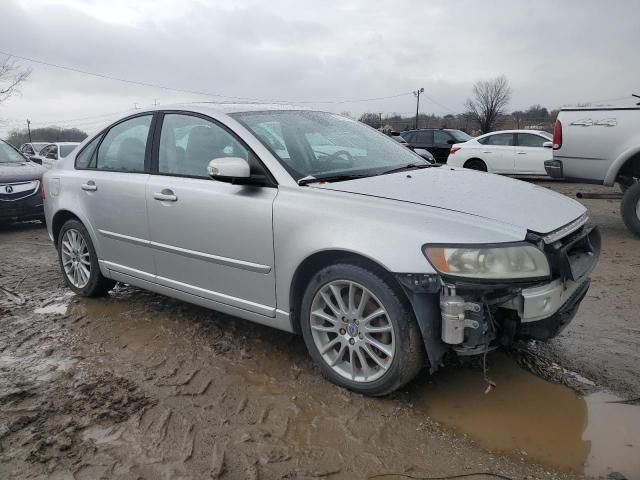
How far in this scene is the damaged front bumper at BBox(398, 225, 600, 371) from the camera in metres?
2.63

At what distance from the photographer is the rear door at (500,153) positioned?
538 inches

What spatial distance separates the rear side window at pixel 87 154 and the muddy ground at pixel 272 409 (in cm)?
138

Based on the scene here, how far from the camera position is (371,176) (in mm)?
3467

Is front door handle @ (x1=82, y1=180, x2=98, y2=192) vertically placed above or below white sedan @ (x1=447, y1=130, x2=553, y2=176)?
above

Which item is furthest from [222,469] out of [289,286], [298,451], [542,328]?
[542,328]

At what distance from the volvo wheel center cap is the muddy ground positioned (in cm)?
35

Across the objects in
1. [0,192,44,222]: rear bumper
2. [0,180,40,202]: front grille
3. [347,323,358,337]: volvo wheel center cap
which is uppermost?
[0,180,40,202]: front grille

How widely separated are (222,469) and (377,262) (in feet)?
4.01

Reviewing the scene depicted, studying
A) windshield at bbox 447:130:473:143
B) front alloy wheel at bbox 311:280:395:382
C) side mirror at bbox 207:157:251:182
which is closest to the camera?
front alloy wheel at bbox 311:280:395:382

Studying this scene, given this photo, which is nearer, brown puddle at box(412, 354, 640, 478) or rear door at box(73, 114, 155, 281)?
brown puddle at box(412, 354, 640, 478)

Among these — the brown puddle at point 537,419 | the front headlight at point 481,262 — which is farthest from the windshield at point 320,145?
the brown puddle at point 537,419

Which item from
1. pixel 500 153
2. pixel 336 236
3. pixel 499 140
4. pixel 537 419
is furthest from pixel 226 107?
pixel 499 140

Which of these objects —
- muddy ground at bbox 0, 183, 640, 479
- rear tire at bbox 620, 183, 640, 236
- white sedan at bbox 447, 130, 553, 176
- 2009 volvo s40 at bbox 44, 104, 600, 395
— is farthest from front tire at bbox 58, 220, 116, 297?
white sedan at bbox 447, 130, 553, 176

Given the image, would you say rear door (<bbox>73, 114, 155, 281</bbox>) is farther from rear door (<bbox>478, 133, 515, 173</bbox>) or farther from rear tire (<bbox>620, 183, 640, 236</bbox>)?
rear door (<bbox>478, 133, 515, 173</bbox>)
